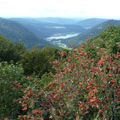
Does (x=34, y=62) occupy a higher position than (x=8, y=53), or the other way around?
(x=8, y=53)

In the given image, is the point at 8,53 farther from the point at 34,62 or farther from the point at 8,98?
the point at 8,98

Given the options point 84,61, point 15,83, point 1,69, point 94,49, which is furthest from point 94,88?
point 94,49

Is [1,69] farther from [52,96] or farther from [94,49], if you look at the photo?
[94,49]

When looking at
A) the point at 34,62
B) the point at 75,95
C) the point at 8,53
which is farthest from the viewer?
the point at 8,53

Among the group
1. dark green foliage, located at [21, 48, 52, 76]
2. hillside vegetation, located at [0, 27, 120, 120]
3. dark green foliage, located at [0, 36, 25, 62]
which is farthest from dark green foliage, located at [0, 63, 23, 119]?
dark green foliage, located at [0, 36, 25, 62]

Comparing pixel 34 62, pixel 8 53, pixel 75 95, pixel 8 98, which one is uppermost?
pixel 75 95

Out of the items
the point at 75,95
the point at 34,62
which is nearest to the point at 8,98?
the point at 75,95

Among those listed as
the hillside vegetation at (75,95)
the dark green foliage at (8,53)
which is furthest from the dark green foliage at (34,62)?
the hillside vegetation at (75,95)

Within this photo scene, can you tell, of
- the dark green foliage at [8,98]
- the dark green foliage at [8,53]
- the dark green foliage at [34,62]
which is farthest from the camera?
the dark green foliage at [8,53]

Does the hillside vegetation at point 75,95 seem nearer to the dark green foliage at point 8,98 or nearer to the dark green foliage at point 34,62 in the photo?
the dark green foliage at point 8,98

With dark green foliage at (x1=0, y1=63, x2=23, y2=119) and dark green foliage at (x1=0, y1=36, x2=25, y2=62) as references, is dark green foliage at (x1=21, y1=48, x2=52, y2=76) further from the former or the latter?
dark green foliage at (x1=0, y1=63, x2=23, y2=119)

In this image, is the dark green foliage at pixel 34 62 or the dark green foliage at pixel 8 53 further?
the dark green foliage at pixel 8 53
